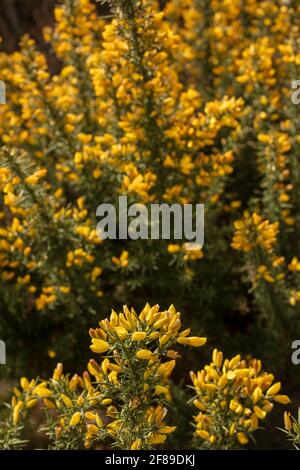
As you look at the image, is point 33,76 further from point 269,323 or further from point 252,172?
point 269,323

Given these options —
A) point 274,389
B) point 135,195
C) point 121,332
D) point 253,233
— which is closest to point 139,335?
point 121,332

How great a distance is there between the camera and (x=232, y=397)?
2.28 meters

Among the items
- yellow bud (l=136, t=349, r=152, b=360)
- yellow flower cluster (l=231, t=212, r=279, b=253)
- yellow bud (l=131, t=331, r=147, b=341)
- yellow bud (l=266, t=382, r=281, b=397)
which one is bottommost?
yellow bud (l=266, t=382, r=281, b=397)

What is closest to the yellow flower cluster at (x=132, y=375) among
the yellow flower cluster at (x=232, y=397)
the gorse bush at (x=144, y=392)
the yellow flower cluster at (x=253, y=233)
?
the gorse bush at (x=144, y=392)

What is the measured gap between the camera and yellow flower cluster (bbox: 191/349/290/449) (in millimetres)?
2203

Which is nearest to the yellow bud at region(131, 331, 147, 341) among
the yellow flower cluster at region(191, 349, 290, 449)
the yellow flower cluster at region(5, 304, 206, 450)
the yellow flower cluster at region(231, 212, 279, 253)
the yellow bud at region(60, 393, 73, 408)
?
the yellow flower cluster at region(5, 304, 206, 450)

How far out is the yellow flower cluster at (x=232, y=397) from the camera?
2203 millimetres

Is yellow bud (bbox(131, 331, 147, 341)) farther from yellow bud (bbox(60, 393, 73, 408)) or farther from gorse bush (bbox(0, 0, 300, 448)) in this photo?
gorse bush (bbox(0, 0, 300, 448))

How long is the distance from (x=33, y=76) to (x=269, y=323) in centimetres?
239

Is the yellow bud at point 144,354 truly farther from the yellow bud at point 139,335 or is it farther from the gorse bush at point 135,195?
the gorse bush at point 135,195

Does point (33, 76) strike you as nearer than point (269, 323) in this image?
No

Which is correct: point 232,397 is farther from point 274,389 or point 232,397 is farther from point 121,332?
point 121,332

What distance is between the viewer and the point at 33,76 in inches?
156
